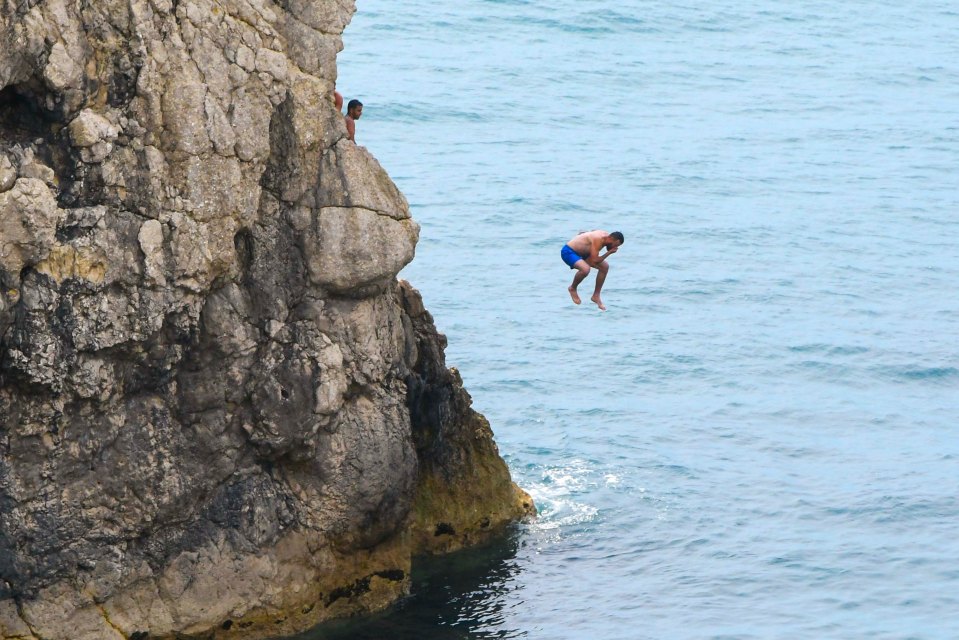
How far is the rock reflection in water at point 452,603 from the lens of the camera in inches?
1041

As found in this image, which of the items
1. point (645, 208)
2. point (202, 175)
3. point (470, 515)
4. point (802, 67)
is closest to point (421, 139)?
point (645, 208)

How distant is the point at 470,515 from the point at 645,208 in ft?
92.0

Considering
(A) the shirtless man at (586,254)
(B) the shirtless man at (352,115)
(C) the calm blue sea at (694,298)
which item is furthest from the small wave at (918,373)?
(B) the shirtless man at (352,115)

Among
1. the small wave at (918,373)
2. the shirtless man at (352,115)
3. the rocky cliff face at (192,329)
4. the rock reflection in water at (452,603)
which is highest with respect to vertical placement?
the shirtless man at (352,115)

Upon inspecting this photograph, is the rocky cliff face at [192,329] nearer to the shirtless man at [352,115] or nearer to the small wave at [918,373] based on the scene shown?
the shirtless man at [352,115]

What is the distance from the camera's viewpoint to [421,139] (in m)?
61.3

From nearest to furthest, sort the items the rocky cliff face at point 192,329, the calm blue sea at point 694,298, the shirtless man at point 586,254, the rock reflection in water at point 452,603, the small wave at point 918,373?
the rocky cliff face at point 192,329 < the rock reflection in water at point 452,603 < the shirtless man at point 586,254 < the calm blue sea at point 694,298 < the small wave at point 918,373

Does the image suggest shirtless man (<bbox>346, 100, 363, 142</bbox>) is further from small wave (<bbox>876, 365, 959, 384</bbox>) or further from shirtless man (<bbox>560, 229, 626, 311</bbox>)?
small wave (<bbox>876, 365, 959, 384</bbox>)

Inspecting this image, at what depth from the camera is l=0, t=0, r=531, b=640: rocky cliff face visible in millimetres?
23016

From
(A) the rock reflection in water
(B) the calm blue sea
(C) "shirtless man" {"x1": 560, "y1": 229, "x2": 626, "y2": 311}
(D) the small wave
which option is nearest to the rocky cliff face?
(A) the rock reflection in water

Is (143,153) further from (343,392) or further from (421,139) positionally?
(421,139)

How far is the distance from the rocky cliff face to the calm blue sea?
229 cm

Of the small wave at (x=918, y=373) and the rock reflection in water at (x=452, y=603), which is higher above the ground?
the small wave at (x=918, y=373)

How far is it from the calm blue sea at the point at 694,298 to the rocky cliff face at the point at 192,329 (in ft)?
7.50
